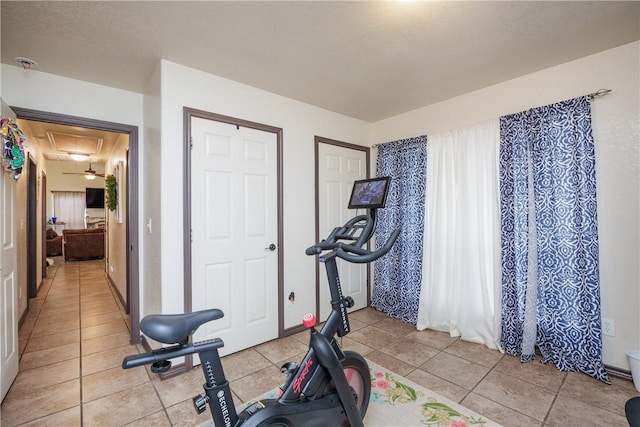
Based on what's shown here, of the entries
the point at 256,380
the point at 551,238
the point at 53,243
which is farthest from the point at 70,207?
the point at 551,238

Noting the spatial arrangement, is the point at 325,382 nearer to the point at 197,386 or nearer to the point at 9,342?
the point at 197,386

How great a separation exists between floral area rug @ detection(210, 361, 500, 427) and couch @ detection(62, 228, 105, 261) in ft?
26.0

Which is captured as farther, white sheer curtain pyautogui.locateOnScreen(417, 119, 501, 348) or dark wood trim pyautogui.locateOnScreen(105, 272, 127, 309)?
dark wood trim pyautogui.locateOnScreen(105, 272, 127, 309)

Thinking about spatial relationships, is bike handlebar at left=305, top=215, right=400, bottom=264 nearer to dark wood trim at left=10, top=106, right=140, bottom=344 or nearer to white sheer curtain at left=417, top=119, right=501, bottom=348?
white sheer curtain at left=417, top=119, right=501, bottom=348

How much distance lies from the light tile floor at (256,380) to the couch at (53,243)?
614 centimetres

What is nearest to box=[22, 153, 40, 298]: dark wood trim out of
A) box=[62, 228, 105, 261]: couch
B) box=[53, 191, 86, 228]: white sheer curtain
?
box=[62, 228, 105, 261]: couch

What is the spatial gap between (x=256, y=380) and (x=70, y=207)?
33.8 feet

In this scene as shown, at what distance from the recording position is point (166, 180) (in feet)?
7.70

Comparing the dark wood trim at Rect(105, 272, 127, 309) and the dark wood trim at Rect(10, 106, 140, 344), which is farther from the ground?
the dark wood trim at Rect(10, 106, 140, 344)

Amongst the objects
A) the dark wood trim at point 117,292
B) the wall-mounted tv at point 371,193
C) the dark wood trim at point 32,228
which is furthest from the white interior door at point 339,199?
the dark wood trim at point 32,228

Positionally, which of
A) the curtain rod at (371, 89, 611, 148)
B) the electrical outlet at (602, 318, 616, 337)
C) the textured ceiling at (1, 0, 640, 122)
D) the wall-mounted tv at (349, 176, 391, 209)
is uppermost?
the textured ceiling at (1, 0, 640, 122)

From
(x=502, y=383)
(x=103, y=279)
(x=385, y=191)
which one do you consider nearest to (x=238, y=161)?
(x=385, y=191)

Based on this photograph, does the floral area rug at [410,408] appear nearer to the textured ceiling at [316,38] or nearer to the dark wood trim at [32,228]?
the textured ceiling at [316,38]

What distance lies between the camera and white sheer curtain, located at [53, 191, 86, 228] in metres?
9.05
